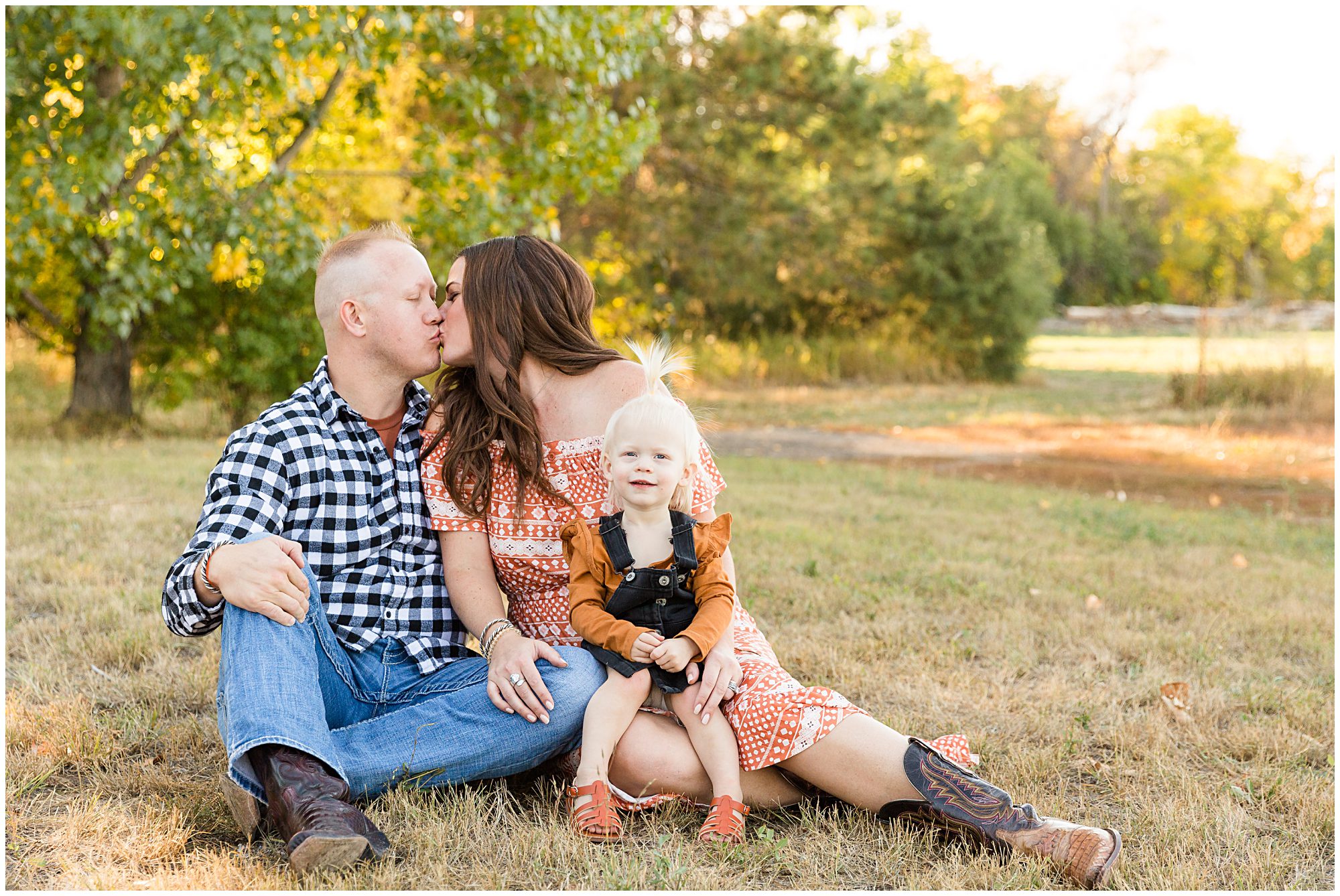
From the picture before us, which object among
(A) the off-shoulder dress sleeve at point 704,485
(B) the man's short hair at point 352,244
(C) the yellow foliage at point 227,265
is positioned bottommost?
(A) the off-shoulder dress sleeve at point 704,485

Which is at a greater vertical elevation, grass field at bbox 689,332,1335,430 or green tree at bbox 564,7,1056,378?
green tree at bbox 564,7,1056,378

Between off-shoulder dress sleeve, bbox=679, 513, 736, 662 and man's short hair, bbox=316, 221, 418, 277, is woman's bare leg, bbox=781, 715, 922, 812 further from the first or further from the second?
man's short hair, bbox=316, 221, 418, 277

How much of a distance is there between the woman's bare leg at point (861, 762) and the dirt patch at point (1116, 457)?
582 cm

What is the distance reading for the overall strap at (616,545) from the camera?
2.70 m

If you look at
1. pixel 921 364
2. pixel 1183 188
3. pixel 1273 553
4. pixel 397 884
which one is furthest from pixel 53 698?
pixel 1183 188

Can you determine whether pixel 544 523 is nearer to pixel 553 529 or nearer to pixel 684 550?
pixel 553 529

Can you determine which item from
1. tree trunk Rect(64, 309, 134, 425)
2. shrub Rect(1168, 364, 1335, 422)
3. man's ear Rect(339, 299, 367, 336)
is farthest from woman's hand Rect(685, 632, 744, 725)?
shrub Rect(1168, 364, 1335, 422)

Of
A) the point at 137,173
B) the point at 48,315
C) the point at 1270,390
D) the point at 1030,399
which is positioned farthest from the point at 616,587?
the point at 1030,399

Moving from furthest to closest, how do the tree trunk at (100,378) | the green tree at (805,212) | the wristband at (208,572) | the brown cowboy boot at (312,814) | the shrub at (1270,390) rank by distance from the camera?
1. the green tree at (805,212)
2. the shrub at (1270,390)
3. the tree trunk at (100,378)
4. the wristband at (208,572)
5. the brown cowboy boot at (312,814)

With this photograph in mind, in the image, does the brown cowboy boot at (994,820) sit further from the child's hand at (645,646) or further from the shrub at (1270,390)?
the shrub at (1270,390)

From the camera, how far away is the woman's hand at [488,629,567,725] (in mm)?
2625

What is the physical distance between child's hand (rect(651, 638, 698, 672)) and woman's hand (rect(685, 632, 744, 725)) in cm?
6

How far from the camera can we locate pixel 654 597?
2.70m

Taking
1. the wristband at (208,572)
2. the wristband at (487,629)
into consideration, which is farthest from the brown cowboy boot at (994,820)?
the wristband at (208,572)
